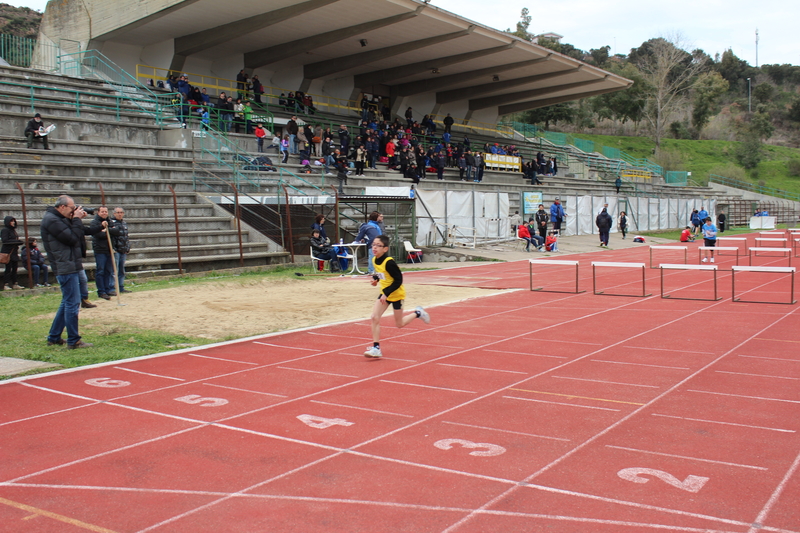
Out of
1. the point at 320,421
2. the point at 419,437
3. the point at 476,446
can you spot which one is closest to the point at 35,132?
the point at 320,421

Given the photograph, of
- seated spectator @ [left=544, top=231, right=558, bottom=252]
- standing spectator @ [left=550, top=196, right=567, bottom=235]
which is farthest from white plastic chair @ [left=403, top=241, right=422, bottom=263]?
standing spectator @ [left=550, top=196, right=567, bottom=235]

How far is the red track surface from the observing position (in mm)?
4289

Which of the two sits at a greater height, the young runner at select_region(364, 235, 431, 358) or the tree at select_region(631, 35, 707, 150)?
the tree at select_region(631, 35, 707, 150)

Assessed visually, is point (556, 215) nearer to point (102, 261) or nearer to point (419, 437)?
point (102, 261)

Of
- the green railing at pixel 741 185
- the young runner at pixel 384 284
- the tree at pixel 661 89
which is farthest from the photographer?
the tree at pixel 661 89

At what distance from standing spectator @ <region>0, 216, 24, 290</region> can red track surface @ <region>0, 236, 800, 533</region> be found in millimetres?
7929

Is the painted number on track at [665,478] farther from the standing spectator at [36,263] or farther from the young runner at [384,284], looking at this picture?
the standing spectator at [36,263]

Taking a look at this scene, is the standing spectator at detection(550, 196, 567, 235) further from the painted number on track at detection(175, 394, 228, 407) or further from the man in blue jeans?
the painted number on track at detection(175, 394, 228, 407)

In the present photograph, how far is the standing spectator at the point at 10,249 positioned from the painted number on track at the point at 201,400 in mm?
9946

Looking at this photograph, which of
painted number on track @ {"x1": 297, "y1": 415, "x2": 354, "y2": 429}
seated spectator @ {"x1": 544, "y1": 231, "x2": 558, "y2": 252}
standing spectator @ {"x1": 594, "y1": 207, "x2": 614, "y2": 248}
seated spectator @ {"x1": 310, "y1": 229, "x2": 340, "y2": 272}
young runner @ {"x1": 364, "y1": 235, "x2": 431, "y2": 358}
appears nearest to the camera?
painted number on track @ {"x1": 297, "y1": 415, "x2": 354, "y2": 429}

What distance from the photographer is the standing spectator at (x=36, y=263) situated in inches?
599

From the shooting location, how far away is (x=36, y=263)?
15328mm

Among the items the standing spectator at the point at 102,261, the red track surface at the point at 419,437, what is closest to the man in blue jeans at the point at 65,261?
the red track surface at the point at 419,437

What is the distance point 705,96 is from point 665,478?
294ft
